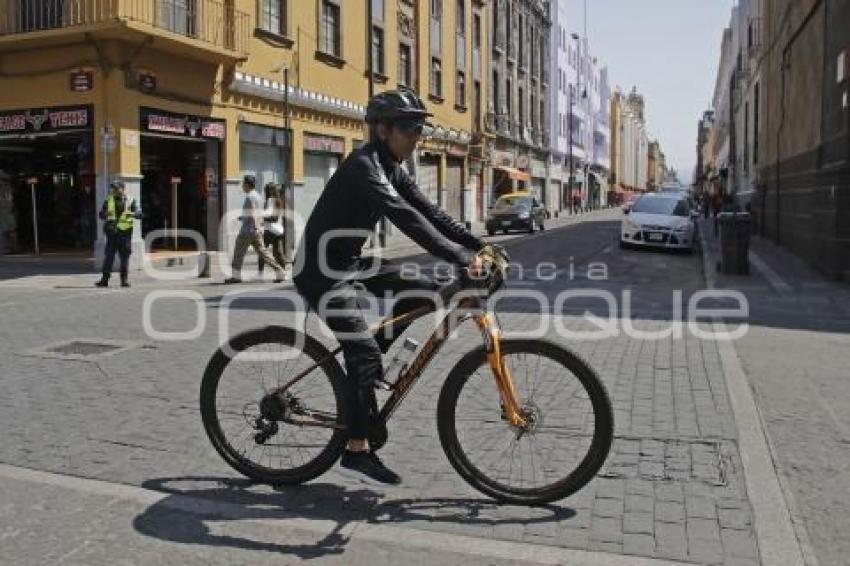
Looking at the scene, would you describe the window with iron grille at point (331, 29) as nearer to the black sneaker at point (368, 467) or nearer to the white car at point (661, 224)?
the white car at point (661, 224)

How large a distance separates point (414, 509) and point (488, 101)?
45.1m

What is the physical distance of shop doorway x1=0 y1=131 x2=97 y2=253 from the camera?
20.8m

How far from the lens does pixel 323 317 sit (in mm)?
4262

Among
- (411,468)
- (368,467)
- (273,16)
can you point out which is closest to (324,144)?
(273,16)

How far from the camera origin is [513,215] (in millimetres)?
33250

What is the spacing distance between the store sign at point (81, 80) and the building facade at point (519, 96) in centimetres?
3048

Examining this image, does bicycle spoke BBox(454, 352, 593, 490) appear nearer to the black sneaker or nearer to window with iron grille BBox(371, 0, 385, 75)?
the black sneaker

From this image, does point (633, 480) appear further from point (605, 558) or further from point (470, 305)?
point (470, 305)

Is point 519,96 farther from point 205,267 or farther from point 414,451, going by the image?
point 414,451

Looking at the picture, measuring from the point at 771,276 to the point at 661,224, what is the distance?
24.2 ft

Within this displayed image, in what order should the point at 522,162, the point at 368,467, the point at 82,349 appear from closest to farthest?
the point at 368,467 < the point at 82,349 < the point at 522,162

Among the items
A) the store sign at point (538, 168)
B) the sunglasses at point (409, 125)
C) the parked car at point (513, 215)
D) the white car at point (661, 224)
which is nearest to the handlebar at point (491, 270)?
the sunglasses at point (409, 125)

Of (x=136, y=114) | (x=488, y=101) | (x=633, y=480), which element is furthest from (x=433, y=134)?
(x=633, y=480)

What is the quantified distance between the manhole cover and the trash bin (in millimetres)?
12019
